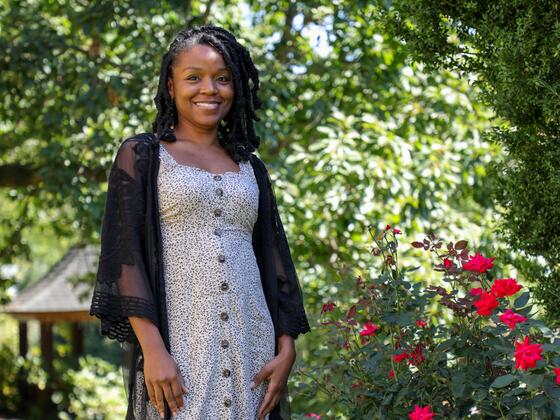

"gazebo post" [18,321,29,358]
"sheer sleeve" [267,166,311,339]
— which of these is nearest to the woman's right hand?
"sheer sleeve" [267,166,311,339]

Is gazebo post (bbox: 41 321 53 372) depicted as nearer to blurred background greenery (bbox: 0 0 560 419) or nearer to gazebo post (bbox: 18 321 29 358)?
gazebo post (bbox: 18 321 29 358)

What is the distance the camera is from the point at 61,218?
10.2 meters

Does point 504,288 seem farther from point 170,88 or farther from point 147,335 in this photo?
point 170,88

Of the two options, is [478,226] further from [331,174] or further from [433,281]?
[331,174]

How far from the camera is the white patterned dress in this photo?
2557 mm

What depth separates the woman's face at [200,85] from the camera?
277 centimetres

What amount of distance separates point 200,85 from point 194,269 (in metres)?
0.56

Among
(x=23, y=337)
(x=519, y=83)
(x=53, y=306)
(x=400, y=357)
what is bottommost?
(x=400, y=357)

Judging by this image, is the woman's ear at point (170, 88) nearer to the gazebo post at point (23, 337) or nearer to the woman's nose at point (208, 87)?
the woman's nose at point (208, 87)

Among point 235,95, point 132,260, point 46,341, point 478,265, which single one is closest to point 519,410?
point 478,265

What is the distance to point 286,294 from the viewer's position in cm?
287

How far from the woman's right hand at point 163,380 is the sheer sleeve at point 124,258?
101mm

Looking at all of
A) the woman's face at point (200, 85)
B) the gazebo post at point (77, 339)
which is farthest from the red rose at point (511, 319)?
the gazebo post at point (77, 339)

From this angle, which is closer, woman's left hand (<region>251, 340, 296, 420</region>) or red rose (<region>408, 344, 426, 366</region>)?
woman's left hand (<region>251, 340, 296, 420</region>)
